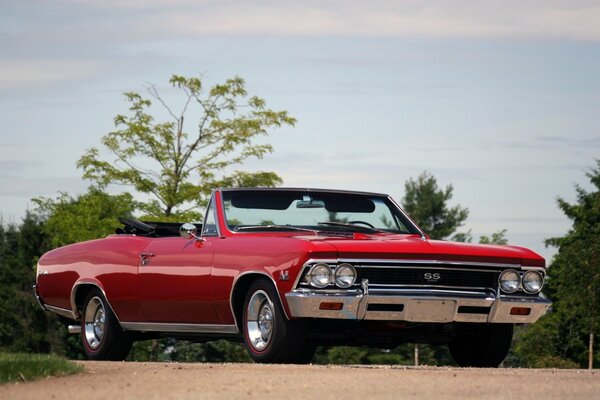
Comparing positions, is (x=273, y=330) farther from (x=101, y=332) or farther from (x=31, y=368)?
(x=101, y=332)

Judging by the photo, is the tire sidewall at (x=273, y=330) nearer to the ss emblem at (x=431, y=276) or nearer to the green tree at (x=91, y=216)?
the ss emblem at (x=431, y=276)

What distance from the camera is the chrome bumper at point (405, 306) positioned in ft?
34.8

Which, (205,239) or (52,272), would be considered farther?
(52,272)

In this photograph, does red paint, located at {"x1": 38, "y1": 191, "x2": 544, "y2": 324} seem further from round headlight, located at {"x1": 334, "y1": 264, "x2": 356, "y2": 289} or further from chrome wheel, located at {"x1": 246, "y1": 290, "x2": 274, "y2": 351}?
chrome wheel, located at {"x1": 246, "y1": 290, "x2": 274, "y2": 351}

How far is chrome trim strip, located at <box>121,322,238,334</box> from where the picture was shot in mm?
11734

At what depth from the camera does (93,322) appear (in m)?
13.8

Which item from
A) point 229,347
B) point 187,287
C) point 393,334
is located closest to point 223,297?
point 187,287

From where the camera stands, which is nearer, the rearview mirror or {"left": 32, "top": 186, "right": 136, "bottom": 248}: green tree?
the rearview mirror

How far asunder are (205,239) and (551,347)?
50.7m

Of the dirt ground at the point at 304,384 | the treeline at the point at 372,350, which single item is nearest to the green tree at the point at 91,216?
the treeline at the point at 372,350

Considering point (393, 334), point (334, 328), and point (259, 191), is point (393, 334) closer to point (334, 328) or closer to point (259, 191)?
point (334, 328)

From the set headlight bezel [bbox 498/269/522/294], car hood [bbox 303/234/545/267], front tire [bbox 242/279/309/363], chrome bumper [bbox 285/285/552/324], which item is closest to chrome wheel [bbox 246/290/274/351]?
front tire [bbox 242/279/309/363]

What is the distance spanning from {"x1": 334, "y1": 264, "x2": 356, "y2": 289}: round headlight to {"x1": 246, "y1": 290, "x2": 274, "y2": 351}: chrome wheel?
0.70 m

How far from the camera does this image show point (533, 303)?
→ 11336 mm
